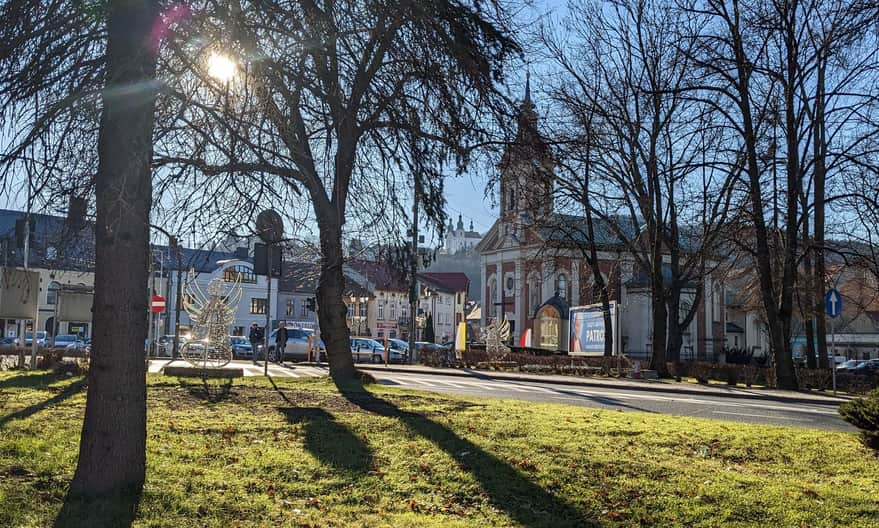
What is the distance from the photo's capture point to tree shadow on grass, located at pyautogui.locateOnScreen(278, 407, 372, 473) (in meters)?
6.87

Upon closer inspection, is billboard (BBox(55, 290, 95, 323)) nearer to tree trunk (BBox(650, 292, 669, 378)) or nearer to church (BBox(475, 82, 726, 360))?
church (BBox(475, 82, 726, 360))

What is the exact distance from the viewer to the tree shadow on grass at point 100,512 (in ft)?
16.3

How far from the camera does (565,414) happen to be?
36.0ft

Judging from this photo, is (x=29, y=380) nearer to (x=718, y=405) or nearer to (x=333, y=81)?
(x=333, y=81)

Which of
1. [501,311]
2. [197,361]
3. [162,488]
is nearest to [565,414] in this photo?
[162,488]

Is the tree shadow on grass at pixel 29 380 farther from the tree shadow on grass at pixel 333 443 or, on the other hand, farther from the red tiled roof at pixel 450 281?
the red tiled roof at pixel 450 281

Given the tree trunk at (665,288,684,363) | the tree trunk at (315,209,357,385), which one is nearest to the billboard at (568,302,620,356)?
the tree trunk at (665,288,684,363)

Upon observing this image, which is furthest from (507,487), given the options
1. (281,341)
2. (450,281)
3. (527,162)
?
(450,281)

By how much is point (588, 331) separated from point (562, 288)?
37.2m

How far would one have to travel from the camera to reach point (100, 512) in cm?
514

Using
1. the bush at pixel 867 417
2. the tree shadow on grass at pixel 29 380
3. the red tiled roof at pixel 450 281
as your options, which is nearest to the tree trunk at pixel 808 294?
the bush at pixel 867 417

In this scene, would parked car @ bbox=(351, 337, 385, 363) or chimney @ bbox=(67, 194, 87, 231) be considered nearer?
chimney @ bbox=(67, 194, 87, 231)

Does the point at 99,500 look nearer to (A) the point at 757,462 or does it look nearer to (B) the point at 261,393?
(A) the point at 757,462

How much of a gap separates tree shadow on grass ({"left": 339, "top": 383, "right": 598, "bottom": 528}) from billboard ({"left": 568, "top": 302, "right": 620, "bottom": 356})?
21.9m
